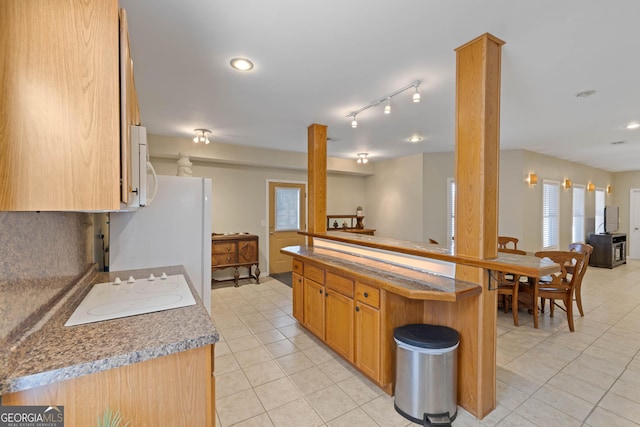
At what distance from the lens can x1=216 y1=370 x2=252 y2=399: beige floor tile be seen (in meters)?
2.23

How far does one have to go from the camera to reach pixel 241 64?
2311 mm

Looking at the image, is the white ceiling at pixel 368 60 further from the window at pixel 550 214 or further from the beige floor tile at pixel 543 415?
the beige floor tile at pixel 543 415

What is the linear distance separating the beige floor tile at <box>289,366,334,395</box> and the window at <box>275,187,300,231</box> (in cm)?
379

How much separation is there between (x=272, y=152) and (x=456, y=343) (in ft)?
14.9

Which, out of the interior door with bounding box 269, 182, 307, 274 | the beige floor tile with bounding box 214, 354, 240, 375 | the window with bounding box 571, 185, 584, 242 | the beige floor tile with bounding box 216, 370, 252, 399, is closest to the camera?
the beige floor tile with bounding box 216, 370, 252, 399

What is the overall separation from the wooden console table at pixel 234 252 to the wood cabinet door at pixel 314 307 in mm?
2310

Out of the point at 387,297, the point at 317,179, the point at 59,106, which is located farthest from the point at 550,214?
the point at 59,106

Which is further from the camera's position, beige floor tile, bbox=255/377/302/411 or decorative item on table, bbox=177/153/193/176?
decorative item on table, bbox=177/153/193/176

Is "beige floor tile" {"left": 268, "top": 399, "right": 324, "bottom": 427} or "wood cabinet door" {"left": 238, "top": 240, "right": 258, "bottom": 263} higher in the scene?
"wood cabinet door" {"left": 238, "top": 240, "right": 258, "bottom": 263}

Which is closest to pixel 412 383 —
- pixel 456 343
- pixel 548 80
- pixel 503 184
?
pixel 456 343

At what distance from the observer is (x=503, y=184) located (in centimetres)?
559

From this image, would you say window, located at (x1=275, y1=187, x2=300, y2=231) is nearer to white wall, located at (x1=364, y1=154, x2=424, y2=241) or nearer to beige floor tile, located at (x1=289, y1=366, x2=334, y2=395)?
white wall, located at (x1=364, y1=154, x2=424, y2=241)

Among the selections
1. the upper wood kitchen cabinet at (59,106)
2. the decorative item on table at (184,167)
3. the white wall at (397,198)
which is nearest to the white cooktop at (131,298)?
the upper wood kitchen cabinet at (59,106)

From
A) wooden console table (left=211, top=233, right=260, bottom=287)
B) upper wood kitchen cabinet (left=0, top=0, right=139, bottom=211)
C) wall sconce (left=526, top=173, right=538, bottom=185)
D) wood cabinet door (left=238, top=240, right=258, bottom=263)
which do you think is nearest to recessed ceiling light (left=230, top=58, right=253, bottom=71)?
upper wood kitchen cabinet (left=0, top=0, right=139, bottom=211)
